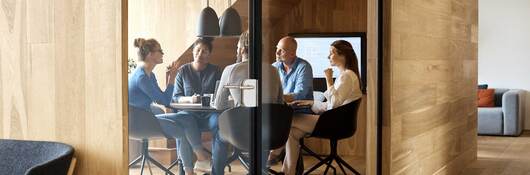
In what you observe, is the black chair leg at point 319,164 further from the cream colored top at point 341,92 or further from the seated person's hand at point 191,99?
the seated person's hand at point 191,99

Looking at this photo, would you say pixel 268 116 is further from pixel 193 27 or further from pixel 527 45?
pixel 527 45

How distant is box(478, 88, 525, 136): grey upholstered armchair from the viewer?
9539 millimetres

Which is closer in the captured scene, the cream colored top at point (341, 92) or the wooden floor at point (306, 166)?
the wooden floor at point (306, 166)

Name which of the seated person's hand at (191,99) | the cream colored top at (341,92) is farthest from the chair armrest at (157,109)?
the cream colored top at (341,92)

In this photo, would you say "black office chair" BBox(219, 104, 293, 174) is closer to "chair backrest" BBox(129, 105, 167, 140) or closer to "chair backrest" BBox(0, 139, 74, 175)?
"chair backrest" BBox(129, 105, 167, 140)

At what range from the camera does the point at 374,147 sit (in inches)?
177

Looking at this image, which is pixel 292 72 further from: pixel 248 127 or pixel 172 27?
pixel 172 27

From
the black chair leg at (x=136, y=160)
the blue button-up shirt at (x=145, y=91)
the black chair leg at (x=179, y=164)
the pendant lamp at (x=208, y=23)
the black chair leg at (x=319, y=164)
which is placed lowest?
the black chair leg at (x=319, y=164)

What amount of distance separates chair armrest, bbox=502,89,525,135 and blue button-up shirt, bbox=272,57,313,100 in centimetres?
665

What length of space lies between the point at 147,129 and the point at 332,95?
Result: 1382 mm

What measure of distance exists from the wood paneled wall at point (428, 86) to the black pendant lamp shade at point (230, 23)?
157 centimetres

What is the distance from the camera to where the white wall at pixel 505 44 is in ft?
33.4

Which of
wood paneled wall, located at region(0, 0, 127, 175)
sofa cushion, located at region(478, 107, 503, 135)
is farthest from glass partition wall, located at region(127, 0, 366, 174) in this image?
sofa cushion, located at region(478, 107, 503, 135)

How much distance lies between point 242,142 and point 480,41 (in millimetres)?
7931
